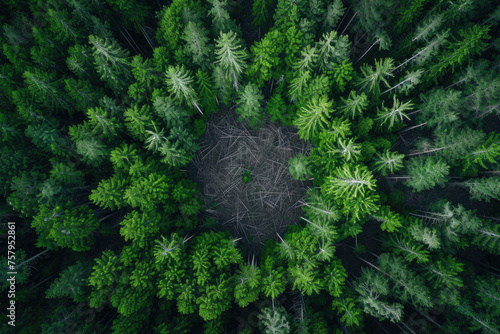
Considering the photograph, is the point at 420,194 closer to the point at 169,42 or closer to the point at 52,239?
the point at 169,42

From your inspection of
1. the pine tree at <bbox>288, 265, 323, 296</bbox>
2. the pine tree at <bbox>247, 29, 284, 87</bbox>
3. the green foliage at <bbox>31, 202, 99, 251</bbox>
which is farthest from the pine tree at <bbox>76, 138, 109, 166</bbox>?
the pine tree at <bbox>288, 265, 323, 296</bbox>

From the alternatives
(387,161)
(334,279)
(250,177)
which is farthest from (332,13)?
(334,279)

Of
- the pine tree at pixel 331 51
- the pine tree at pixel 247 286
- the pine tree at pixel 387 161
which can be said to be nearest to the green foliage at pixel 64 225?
the pine tree at pixel 247 286

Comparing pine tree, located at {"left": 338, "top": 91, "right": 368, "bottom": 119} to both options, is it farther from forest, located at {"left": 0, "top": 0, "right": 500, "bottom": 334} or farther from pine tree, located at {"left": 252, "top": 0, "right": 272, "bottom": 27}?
pine tree, located at {"left": 252, "top": 0, "right": 272, "bottom": 27}

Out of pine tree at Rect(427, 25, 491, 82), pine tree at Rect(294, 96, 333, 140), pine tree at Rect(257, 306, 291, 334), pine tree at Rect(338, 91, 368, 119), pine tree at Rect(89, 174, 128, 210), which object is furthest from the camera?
pine tree at Rect(427, 25, 491, 82)

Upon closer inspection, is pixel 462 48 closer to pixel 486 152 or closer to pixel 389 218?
pixel 486 152

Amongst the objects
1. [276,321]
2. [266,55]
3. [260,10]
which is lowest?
[276,321]

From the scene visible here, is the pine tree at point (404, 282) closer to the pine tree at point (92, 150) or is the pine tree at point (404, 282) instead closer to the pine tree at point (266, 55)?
the pine tree at point (266, 55)
